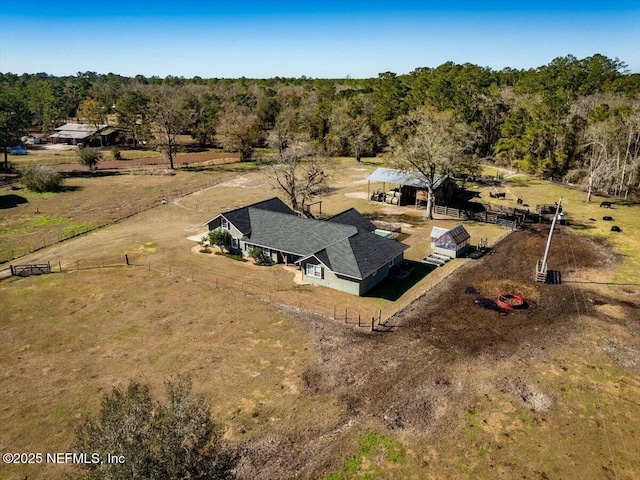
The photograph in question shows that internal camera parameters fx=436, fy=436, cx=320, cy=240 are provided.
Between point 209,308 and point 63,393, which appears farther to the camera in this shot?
point 209,308

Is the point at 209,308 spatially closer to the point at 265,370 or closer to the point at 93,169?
the point at 265,370

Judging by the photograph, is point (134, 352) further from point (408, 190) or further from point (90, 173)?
point (90, 173)

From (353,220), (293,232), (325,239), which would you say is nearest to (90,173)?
(293,232)

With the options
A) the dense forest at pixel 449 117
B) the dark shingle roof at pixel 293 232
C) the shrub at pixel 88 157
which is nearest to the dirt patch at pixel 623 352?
the dark shingle roof at pixel 293 232

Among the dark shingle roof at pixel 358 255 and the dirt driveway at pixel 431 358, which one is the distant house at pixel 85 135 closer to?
the dark shingle roof at pixel 358 255

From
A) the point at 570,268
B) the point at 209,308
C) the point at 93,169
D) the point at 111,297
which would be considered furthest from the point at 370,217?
the point at 93,169

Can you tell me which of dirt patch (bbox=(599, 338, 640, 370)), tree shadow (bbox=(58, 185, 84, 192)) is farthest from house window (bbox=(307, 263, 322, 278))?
tree shadow (bbox=(58, 185, 84, 192))
